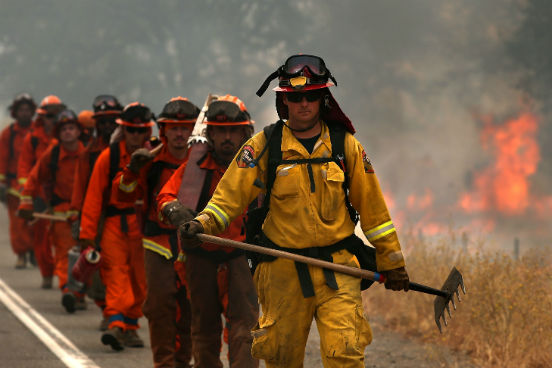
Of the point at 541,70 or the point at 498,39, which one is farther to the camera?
the point at 498,39

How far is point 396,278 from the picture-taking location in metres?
5.95

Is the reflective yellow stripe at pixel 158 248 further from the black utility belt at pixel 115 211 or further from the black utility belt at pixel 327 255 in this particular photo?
the black utility belt at pixel 327 255

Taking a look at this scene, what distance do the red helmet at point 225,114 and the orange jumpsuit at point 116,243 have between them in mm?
2357

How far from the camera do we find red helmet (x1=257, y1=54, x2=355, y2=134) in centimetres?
602

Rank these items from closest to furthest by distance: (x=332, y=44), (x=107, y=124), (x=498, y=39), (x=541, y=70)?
(x=107, y=124) < (x=541, y=70) < (x=498, y=39) < (x=332, y=44)

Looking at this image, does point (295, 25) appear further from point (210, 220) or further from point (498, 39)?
point (210, 220)

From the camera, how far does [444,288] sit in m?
6.31

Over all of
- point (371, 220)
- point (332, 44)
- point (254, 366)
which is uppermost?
point (332, 44)

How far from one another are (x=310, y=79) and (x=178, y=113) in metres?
2.77

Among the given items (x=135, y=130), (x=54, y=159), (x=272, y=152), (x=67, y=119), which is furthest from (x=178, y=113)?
(x=54, y=159)

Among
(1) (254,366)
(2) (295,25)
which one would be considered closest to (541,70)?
(1) (254,366)

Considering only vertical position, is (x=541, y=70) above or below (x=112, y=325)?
above

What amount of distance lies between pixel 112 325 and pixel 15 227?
690cm

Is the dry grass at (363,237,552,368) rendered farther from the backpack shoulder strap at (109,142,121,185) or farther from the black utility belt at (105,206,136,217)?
the backpack shoulder strap at (109,142,121,185)
